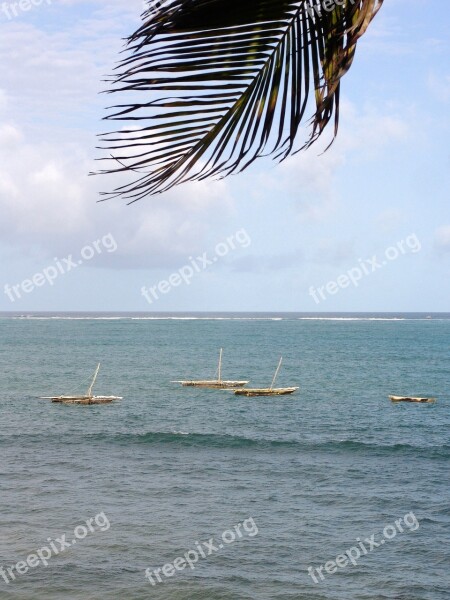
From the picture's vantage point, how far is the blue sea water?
2164 cm


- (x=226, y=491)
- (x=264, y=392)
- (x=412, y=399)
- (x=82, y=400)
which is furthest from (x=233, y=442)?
(x=412, y=399)

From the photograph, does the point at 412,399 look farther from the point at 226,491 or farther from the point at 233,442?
the point at 226,491

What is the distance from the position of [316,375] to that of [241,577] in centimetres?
6157

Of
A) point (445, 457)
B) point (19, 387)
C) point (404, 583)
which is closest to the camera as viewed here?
point (404, 583)

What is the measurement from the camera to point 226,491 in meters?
30.8

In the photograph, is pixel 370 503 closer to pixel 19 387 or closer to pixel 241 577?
pixel 241 577

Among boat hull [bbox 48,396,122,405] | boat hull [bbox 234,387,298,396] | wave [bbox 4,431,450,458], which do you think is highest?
wave [bbox 4,431,450,458]

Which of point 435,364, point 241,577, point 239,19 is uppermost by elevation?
point 239,19

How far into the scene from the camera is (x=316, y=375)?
271 feet

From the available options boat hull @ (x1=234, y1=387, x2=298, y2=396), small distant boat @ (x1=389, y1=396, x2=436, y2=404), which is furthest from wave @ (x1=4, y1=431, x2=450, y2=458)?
small distant boat @ (x1=389, y1=396, x2=436, y2=404)

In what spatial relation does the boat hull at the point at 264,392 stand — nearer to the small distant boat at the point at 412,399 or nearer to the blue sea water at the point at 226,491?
the blue sea water at the point at 226,491

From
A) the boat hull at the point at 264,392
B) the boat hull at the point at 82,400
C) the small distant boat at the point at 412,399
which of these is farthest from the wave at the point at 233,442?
the small distant boat at the point at 412,399

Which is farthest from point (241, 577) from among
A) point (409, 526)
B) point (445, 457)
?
point (445, 457)

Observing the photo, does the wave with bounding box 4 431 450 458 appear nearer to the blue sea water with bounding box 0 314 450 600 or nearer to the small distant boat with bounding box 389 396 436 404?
the blue sea water with bounding box 0 314 450 600
